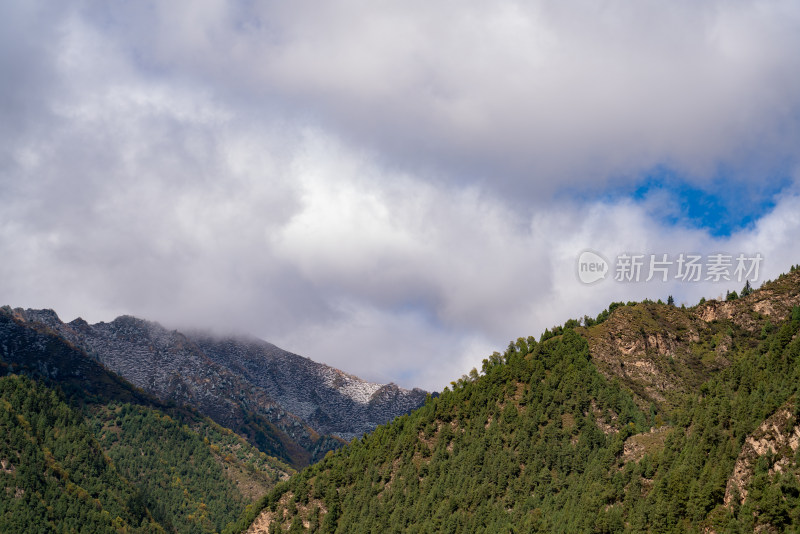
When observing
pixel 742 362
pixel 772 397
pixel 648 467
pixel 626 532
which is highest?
pixel 742 362

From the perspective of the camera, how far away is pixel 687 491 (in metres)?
162

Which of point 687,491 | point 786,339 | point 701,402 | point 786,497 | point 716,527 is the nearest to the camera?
point 786,497

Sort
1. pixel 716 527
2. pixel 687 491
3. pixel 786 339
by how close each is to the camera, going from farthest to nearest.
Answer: pixel 786 339
pixel 687 491
pixel 716 527

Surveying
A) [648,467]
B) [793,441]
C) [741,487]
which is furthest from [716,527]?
[648,467]

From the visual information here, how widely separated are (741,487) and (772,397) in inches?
748

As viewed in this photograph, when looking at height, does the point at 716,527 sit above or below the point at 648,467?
below

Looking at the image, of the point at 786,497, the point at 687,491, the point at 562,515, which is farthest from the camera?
the point at 562,515

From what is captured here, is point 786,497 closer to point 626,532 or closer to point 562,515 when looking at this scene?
point 626,532

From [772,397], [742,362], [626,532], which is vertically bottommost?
[626,532]

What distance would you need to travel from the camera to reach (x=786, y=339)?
174 metres

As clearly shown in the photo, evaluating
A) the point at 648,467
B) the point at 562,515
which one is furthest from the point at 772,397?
the point at 562,515

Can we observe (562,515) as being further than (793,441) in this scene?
Yes

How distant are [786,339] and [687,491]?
4012cm

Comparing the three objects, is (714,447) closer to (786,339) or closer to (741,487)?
(741,487)
